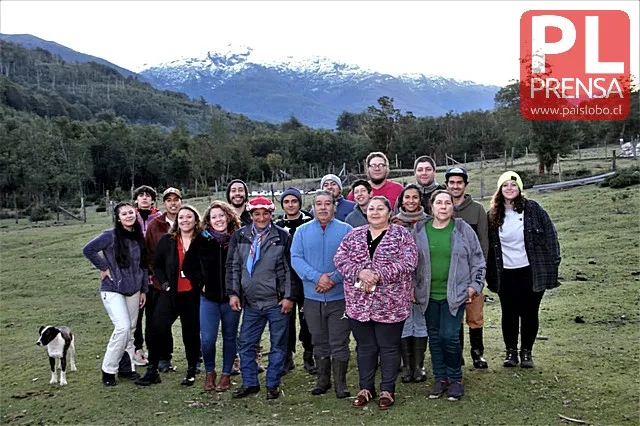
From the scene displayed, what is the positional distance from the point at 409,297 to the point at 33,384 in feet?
15.0

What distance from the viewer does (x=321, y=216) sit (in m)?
5.35

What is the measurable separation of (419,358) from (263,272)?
1.70 m

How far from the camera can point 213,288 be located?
577 centimetres

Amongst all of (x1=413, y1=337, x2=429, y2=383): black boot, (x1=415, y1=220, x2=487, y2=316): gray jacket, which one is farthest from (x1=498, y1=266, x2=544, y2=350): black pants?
(x1=413, y1=337, x2=429, y2=383): black boot

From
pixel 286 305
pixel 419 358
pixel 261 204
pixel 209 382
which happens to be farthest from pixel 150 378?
pixel 419 358

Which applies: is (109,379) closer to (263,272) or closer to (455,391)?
(263,272)

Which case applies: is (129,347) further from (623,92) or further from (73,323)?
(623,92)

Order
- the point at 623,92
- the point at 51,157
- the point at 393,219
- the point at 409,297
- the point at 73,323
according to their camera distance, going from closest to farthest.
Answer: the point at 409,297 → the point at 393,219 → the point at 73,323 → the point at 623,92 → the point at 51,157

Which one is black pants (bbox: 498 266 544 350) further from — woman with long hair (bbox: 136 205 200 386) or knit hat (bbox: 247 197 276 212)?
woman with long hair (bbox: 136 205 200 386)

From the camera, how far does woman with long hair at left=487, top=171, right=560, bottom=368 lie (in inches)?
227

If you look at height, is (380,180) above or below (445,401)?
above

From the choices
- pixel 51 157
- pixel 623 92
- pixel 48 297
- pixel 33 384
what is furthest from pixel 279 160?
pixel 33 384

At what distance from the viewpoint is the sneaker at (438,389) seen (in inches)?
207

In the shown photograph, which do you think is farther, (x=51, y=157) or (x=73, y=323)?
(x=51, y=157)
